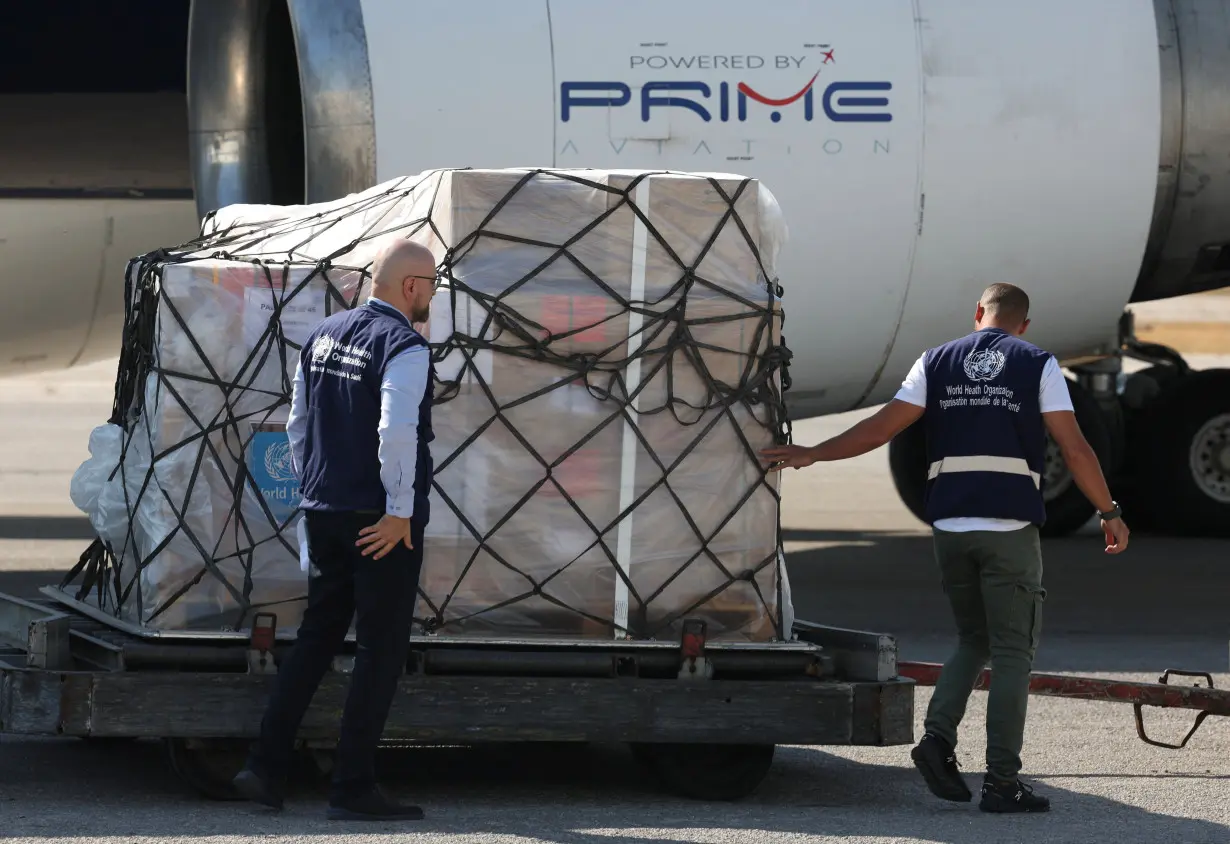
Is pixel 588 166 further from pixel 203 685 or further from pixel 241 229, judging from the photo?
pixel 203 685

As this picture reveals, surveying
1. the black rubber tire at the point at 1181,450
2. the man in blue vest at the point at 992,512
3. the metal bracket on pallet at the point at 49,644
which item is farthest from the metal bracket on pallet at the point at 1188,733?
the black rubber tire at the point at 1181,450

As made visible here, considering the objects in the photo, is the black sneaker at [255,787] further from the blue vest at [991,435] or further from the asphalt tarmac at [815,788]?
the blue vest at [991,435]

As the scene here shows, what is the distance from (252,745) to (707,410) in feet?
5.46

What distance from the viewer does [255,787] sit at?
17.7 feet

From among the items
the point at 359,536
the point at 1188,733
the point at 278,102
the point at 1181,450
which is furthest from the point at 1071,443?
the point at 1181,450

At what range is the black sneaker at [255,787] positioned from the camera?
213 inches

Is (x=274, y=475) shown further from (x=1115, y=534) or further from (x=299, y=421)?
(x=1115, y=534)

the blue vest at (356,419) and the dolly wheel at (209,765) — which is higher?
the blue vest at (356,419)

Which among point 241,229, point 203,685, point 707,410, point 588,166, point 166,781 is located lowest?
point 166,781

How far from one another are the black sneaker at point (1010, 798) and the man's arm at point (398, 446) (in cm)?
193

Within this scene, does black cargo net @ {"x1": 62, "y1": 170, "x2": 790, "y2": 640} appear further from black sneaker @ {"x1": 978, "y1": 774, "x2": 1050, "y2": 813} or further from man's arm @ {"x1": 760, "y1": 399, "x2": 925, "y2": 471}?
black sneaker @ {"x1": 978, "y1": 774, "x2": 1050, "y2": 813}

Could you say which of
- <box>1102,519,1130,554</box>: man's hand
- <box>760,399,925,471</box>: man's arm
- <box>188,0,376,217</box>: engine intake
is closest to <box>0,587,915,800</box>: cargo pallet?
<box>760,399,925,471</box>: man's arm

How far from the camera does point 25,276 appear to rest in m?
11.1

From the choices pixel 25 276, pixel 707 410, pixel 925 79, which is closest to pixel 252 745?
pixel 707 410
